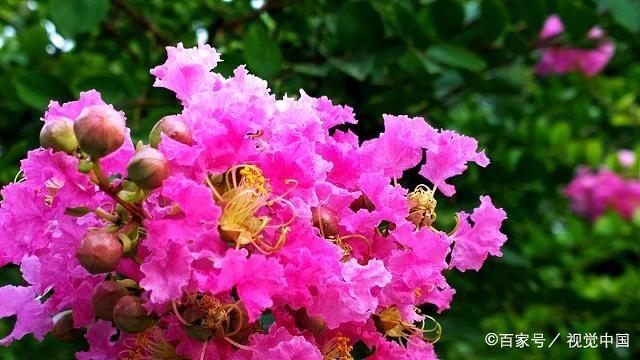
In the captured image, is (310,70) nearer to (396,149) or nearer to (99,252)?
(396,149)

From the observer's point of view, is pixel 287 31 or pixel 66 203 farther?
pixel 287 31

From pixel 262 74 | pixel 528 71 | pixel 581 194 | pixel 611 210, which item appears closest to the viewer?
pixel 262 74

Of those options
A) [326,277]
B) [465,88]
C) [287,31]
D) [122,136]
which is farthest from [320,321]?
[465,88]

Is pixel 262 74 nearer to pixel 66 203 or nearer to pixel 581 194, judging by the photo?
pixel 66 203

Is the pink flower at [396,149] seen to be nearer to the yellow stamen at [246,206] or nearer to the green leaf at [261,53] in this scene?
the yellow stamen at [246,206]

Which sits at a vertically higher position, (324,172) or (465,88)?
(465,88)

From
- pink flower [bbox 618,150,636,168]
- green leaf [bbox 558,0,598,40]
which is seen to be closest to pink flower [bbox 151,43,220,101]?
green leaf [bbox 558,0,598,40]

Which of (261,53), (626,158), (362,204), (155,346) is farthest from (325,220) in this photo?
(626,158)

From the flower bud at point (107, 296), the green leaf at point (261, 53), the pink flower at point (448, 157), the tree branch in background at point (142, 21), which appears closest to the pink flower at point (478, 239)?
the pink flower at point (448, 157)
